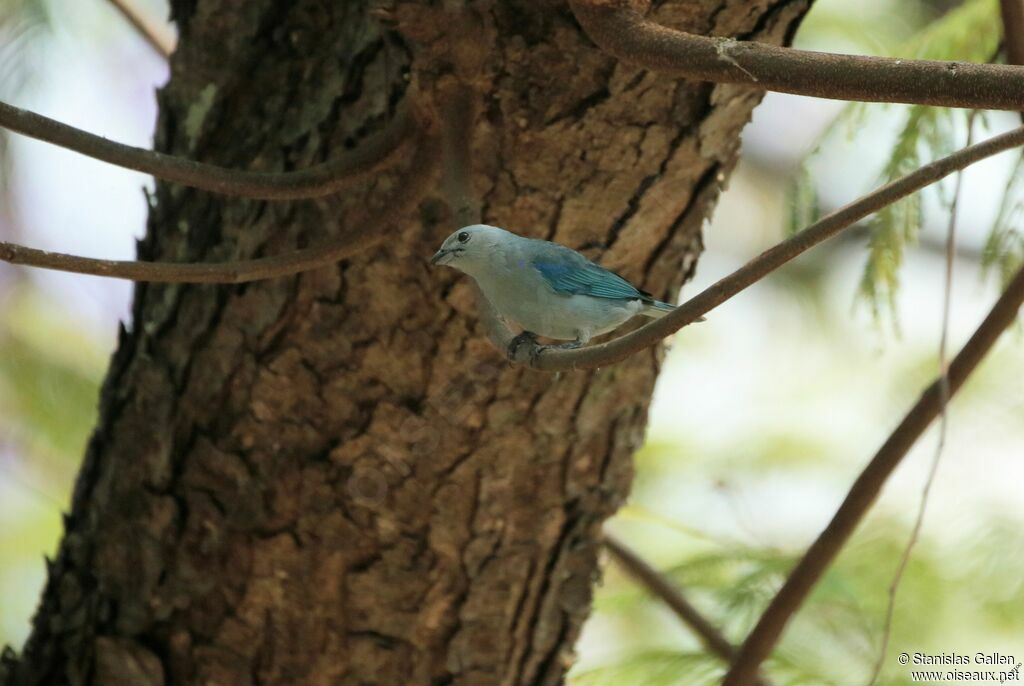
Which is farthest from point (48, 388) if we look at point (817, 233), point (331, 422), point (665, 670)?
point (817, 233)

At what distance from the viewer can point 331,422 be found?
2564 mm

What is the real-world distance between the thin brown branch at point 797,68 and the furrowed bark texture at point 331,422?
54 cm

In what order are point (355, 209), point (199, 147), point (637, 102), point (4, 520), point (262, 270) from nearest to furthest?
point (262, 270)
point (637, 102)
point (355, 209)
point (199, 147)
point (4, 520)

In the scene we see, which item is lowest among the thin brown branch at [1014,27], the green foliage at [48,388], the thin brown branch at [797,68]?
the thin brown branch at [797,68]

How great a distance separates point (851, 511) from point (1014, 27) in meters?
1.08

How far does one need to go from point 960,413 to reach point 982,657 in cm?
98

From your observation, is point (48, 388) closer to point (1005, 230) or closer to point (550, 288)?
point (550, 288)

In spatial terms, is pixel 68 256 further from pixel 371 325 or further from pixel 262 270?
pixel 371 325

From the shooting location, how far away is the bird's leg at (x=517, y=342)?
2.01 m

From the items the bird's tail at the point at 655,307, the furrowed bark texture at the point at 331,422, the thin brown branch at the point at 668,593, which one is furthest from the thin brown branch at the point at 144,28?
the thin brown branch at the point at 668,593

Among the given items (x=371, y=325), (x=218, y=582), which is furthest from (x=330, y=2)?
(x=218, y=582)

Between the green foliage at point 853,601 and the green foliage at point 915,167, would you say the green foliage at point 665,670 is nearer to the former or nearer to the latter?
the green foliage at point 853,601

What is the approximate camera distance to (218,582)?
2.62m

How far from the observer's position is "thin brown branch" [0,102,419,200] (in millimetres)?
1871
